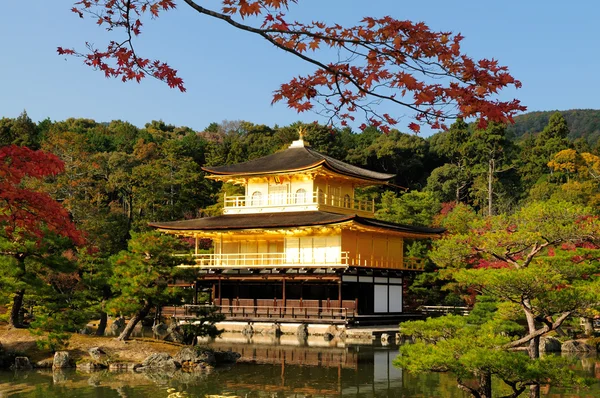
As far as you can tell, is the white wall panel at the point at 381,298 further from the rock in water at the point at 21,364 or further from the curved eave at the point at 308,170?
the rock in water at the point at 21,364

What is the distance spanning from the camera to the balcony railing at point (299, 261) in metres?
30.0

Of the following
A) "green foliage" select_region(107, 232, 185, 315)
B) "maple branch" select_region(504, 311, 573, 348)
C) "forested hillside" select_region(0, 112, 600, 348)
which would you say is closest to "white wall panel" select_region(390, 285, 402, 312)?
"forested hillside" select_region(0, 112, 600, 348)

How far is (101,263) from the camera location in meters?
20.9

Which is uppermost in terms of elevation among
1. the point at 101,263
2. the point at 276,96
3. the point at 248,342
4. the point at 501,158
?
the point at 501,158

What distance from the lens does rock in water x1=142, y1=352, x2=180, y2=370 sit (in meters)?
17.4

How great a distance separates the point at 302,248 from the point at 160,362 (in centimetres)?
1540

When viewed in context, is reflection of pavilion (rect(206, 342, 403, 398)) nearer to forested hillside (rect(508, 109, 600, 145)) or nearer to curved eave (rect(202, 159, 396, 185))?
curved eave (rect(202, 159, 396, 185))

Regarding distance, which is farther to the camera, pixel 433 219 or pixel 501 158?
pixel 501 158

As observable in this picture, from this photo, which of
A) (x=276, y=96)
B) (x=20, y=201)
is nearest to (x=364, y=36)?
(x=276, y=96)

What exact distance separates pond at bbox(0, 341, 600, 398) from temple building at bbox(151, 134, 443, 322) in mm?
10311

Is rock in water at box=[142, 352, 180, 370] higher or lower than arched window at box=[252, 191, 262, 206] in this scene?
lower

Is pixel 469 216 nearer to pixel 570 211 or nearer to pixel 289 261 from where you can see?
pixel 289 261

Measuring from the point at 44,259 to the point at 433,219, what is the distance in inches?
1077

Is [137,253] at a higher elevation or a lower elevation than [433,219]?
lower
